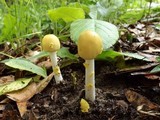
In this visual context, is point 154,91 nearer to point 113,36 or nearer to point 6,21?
point 113,36

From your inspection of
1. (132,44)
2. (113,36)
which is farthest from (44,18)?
(113,36)

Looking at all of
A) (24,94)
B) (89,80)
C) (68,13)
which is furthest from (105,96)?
(68,13)

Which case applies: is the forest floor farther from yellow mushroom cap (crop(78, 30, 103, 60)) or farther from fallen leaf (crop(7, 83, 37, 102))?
yellow mushroom cap (crop(78, 30, 103, 60))

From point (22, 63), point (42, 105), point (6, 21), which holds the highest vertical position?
point (6, 21)

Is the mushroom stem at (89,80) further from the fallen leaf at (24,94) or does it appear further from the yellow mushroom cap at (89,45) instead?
the fallen leaf at (24,94)

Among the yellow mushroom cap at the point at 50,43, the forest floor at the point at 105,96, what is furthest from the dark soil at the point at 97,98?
the yellow mushroom cap at the point at 50,43

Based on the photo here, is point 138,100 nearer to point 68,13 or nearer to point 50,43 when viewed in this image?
point 50,43
